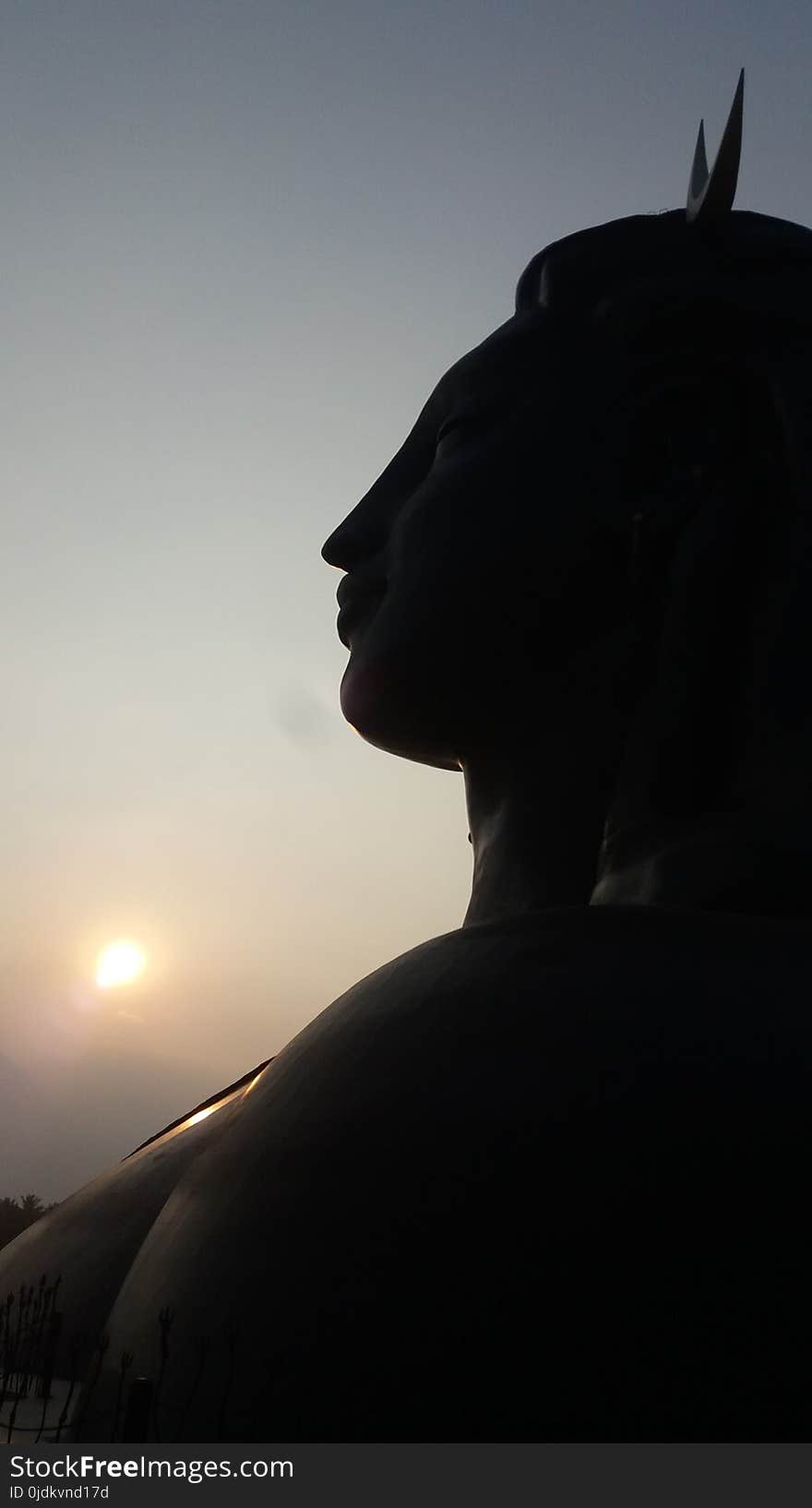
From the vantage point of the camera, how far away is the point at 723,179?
167 inches

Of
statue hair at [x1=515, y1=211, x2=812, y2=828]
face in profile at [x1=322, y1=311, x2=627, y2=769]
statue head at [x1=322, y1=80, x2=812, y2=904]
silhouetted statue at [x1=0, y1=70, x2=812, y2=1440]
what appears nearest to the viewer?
silhouetted statue at [x1=0, y1=70, x2=812, y2=1440]

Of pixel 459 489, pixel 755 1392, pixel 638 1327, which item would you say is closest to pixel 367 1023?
pixel 638 1327

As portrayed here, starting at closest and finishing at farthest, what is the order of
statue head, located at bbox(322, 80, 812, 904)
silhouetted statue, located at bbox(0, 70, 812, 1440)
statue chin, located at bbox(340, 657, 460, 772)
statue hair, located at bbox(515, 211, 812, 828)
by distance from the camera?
silhouetted statue, located at bbox(0, 70, 812, 1440) < statue hair, located at bbox(515, 211, 812, 828) < statue head, located at bbox(322, 80, 812, 904) < statue chin, located at bbox(340, 657, 460, 772)

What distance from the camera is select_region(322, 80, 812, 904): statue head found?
3.70 meters

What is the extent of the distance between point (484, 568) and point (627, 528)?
1.54 feet

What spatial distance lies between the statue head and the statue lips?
0.5 inches

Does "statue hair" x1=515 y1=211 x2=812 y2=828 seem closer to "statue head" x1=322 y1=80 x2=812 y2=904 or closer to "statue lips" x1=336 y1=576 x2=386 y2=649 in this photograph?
"statue head" x1=322 y1=80 x2=812 y2=904

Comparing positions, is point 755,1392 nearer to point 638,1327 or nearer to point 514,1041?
point 638,1327

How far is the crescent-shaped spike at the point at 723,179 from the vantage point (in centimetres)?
420

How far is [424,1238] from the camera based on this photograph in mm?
2182

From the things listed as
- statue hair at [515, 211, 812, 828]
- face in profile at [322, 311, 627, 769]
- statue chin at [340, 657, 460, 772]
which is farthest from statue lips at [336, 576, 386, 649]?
statue hair at [515, 211, 812, 828]

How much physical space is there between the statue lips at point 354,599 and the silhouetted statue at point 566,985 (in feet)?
0.05

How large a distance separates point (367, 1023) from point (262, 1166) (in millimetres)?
377

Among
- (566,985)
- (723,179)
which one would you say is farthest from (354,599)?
(566,985)
